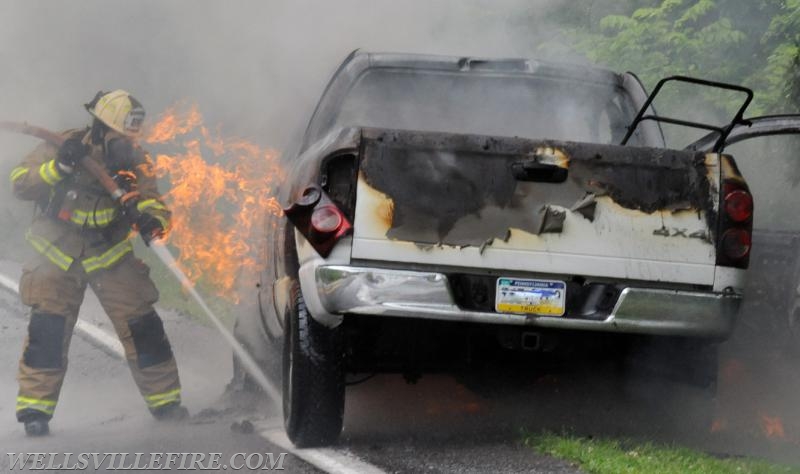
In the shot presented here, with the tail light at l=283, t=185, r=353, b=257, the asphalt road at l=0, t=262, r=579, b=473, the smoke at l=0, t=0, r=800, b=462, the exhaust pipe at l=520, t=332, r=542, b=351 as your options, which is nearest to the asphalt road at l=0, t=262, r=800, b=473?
the asphalt road at l=0, t=262, r=579, b=473

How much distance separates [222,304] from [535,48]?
391 centimetres

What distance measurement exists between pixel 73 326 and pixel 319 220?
2916mm

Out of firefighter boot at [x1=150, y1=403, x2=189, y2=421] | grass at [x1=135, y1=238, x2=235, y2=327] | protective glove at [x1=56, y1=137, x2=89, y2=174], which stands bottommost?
firefighter boot at [x1=150, y1=403, x2=189, y2=421]

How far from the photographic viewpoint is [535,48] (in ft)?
42.0

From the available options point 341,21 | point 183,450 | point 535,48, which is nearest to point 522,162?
point 183,450

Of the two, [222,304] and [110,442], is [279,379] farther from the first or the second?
[222,304]

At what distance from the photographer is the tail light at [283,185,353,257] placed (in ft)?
17.3

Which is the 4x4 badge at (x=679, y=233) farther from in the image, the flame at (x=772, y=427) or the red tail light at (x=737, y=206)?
the flame at (x=772, y=427)

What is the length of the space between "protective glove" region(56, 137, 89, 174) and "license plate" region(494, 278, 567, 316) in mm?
3256

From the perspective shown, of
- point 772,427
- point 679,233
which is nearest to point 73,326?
point 679,233

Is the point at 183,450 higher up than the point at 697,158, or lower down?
lower down

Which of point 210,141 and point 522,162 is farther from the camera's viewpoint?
point 210,141

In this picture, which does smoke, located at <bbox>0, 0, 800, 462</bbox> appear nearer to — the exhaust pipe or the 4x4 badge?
the exhaust pipe

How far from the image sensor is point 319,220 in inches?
208
